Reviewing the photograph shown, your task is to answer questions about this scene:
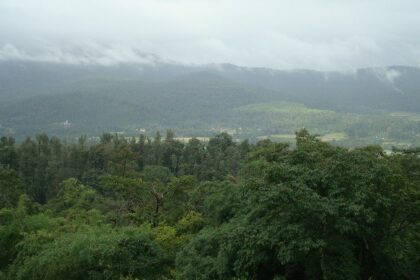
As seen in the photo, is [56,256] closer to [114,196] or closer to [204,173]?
[114,196]

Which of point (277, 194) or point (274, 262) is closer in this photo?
point (277, 194)

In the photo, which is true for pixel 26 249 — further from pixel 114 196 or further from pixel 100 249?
pixel 114 196

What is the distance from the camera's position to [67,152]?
75.0 meters

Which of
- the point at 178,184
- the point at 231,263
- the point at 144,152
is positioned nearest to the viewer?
the point at 231,263

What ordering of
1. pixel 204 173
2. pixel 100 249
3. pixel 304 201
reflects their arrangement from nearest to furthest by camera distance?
pixel 304 201, pixel 100 249, pixel 204 173

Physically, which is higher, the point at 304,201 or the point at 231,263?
the point at 304,201

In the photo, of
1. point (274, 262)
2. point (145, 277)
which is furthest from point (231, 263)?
point (145, 277)

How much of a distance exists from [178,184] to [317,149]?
12.1 meters

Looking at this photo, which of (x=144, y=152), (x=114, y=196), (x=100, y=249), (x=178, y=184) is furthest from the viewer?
(x=144, y=152)

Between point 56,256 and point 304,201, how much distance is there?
1213 centimetres

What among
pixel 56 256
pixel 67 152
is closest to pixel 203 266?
pixel 56 256

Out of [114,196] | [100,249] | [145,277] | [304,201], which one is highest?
[304,201]

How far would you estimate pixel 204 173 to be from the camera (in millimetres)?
67500

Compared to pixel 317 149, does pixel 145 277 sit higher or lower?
lower
